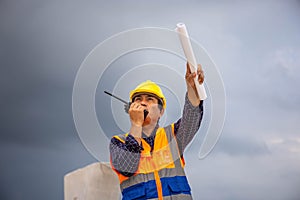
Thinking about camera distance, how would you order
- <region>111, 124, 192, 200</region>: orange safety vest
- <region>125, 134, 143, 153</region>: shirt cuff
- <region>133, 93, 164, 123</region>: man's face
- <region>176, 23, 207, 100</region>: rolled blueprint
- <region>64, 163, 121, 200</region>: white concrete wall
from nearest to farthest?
1. <region>176, 23, 207, 100</region>: rolled blueprint
2. <region>111, 124, 192, 200</region>: orange safety vest
3. <region>125, 134, 143, 153</region>: shirt cuff
4. <region>133, 93, 164, 123</region>: man's face
5. <region>64, 163, 121, 200</region>: white concrete wall

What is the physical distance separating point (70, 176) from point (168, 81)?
5.23ft

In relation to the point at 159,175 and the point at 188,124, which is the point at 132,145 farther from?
the point at 188,124

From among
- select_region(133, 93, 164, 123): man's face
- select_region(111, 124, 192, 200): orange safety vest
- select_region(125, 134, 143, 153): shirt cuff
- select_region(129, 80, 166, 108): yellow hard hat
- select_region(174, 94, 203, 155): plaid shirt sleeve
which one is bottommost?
select_region(111, 124, 192, 200): orange safety vest

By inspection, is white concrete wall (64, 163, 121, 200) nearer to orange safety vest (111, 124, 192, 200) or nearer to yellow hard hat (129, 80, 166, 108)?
orange safety vest (111, 124, 192, 200)

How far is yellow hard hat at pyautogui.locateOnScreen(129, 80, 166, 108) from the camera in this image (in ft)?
19.2

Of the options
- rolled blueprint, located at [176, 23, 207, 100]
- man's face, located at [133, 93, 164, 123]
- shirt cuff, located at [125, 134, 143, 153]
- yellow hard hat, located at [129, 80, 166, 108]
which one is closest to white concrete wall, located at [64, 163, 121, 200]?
shirt cuff, located at [125, 134, 143, 153]

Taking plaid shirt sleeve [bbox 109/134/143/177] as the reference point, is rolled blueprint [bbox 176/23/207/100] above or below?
above

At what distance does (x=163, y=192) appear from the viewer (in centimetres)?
534

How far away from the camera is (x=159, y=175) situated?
5449mm

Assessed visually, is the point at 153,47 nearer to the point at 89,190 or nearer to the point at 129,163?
the point at 129,163

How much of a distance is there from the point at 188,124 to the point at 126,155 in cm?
75

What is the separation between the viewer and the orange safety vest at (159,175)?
5355 millimetres

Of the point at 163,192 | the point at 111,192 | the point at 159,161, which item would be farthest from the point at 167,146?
the point at 111,192

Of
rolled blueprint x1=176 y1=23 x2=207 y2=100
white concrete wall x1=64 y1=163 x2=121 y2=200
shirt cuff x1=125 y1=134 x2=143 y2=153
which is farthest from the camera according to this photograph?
white concrete wall x1=64 y1=163 x2=121 y2=200
